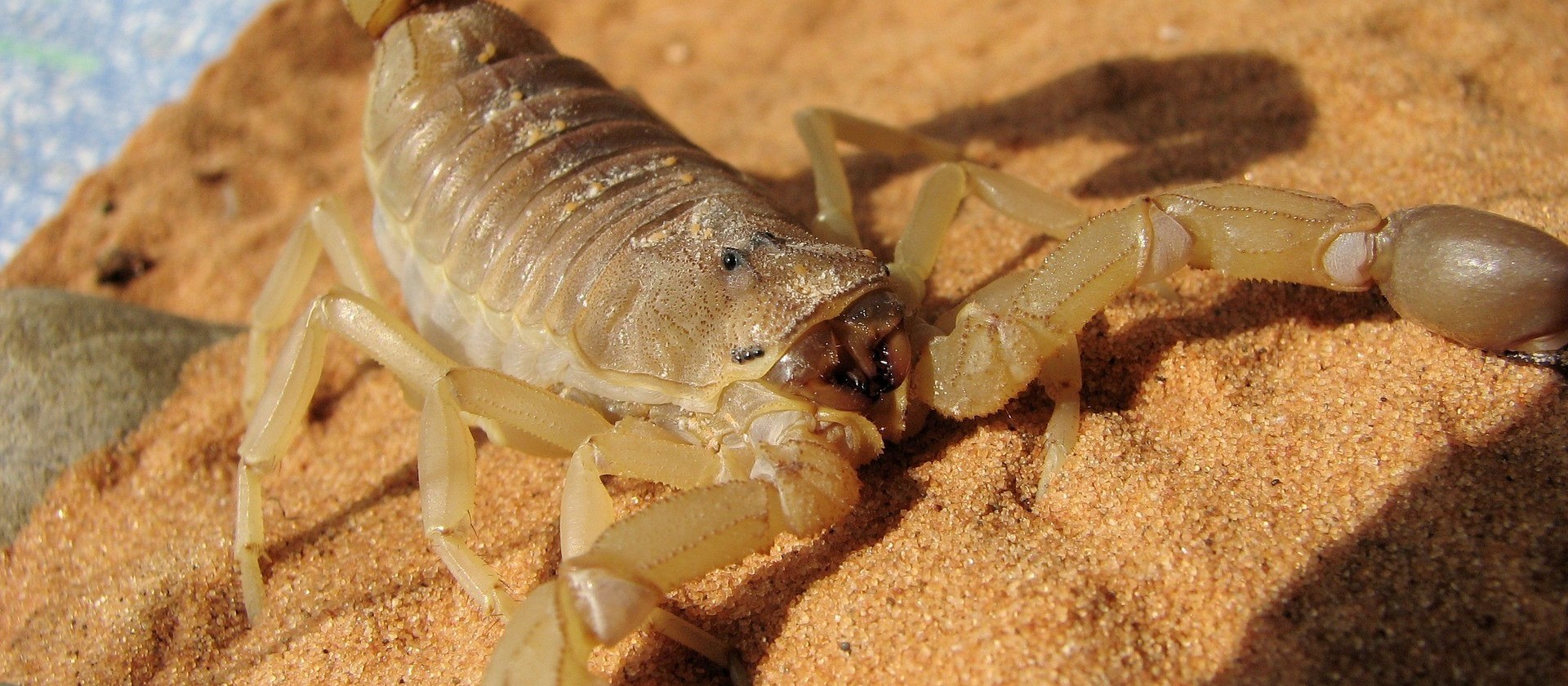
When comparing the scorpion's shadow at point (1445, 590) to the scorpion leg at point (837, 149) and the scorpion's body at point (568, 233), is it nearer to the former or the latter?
the scorpion's body at point (568, 233)

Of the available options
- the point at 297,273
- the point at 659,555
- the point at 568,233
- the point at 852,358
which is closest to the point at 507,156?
the point at 568,233

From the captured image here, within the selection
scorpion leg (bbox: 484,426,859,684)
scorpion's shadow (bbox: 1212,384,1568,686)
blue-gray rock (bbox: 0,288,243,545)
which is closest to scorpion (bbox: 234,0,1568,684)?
scorpion leg (bbox: 484,426,859,684)

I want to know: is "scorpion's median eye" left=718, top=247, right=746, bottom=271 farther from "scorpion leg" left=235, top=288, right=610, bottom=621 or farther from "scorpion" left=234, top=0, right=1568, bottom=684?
"scorpion leg" left=235, top=288, right=610, bottom=621

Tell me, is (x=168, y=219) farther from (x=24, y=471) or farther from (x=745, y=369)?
(x=745, y=369)

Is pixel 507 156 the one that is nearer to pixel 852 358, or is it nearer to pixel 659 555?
pixel 852 358

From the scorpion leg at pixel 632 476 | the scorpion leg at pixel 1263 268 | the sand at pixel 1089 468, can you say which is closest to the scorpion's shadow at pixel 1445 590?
the sand at pixel 1089 468

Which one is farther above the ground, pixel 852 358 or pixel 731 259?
pixel 731 259
